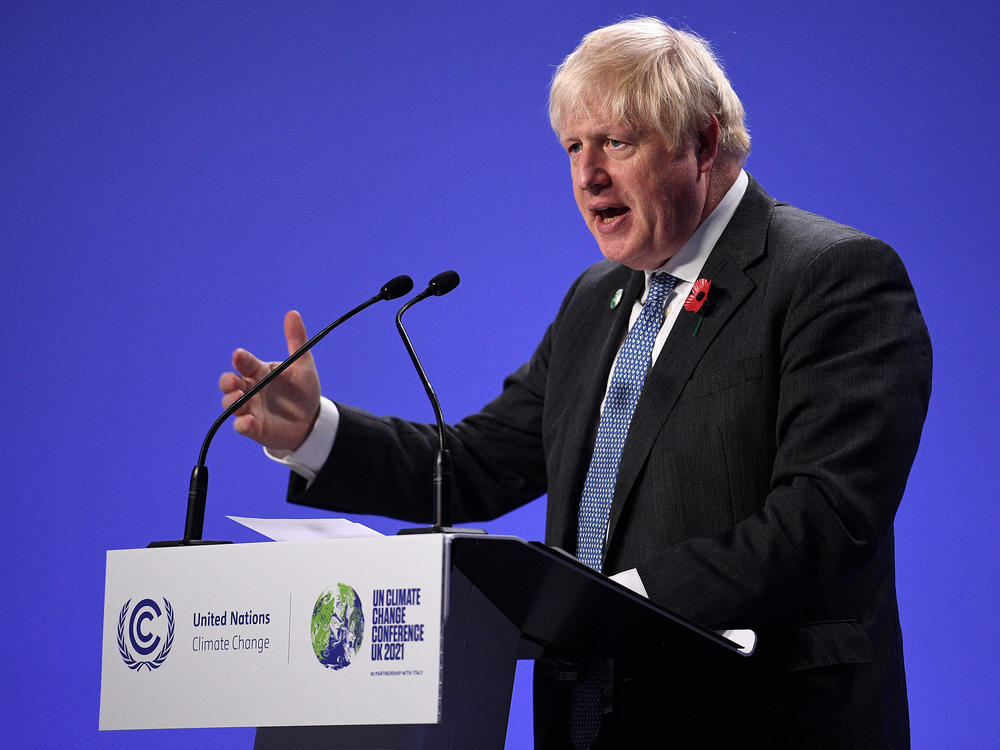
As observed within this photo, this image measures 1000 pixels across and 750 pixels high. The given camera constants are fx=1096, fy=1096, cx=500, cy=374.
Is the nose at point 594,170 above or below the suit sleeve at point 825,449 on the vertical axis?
above

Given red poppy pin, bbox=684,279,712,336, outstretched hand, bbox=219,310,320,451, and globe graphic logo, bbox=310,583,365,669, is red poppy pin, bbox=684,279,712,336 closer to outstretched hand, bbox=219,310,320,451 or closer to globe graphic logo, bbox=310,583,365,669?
outstretched hand, bbox=219,310,320,451

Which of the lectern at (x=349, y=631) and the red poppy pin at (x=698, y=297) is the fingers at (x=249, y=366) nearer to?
the lectern at (x=349, y=631)

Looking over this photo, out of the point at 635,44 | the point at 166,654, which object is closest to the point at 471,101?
the point at 635,44

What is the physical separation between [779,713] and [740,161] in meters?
1.00

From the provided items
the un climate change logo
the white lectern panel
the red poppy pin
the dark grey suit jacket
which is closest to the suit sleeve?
the dark grey suit jacket

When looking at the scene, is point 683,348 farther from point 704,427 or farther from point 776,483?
point 776,483

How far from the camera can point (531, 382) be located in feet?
7.50

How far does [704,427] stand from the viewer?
66.4 inches

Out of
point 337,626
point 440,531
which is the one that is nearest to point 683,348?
point 440,531

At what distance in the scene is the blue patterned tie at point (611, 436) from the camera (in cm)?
168

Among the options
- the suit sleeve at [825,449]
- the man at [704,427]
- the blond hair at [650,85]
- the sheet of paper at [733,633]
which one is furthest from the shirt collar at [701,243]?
the sheet of paper at [733,633]

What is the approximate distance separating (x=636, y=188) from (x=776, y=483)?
0.60 metres

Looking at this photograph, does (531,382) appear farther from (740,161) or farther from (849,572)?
(849,572)

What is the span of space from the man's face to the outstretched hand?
565mm
